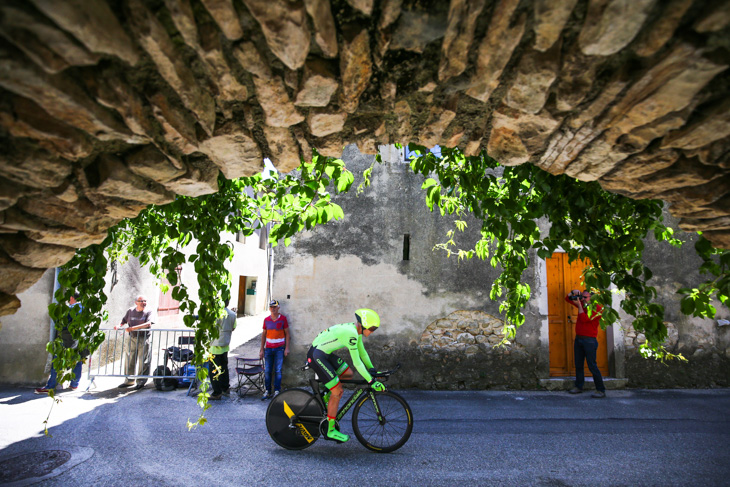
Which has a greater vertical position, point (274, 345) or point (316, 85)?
point (316, 85)

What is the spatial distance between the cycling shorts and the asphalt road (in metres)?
0.73

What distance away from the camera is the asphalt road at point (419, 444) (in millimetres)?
3443

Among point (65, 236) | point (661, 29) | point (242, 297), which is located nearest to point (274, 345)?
point (65, 236)

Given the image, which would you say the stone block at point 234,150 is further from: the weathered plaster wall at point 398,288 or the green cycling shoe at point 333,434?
the weathered plaster wall at point 398,288

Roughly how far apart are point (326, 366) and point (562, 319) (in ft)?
16.2

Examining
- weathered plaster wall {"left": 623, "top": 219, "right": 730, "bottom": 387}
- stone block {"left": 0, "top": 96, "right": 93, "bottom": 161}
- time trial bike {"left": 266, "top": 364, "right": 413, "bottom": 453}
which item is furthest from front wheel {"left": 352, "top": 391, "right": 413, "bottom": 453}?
weathered plaster wall {"left": 623, "top": 219, "right": 730, "bottom": 387}

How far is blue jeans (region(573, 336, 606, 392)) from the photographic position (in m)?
6.04

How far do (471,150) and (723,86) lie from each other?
0.94 m

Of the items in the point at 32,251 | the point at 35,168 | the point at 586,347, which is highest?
the point at 35,168

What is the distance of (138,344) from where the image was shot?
20.9 ft

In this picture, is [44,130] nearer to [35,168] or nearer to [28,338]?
[35,168]

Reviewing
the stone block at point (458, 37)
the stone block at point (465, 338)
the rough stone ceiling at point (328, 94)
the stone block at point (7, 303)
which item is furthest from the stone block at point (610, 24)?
the stone block at point (465, 338)

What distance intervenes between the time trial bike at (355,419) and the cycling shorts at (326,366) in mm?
143

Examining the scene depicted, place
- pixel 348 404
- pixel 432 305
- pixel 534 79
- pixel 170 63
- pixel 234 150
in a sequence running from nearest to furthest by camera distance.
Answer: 1. pixel 170 63
2. pixel 534 79
3. pixel 234 150
4. pixel 348 404
5. pixel 432 305
